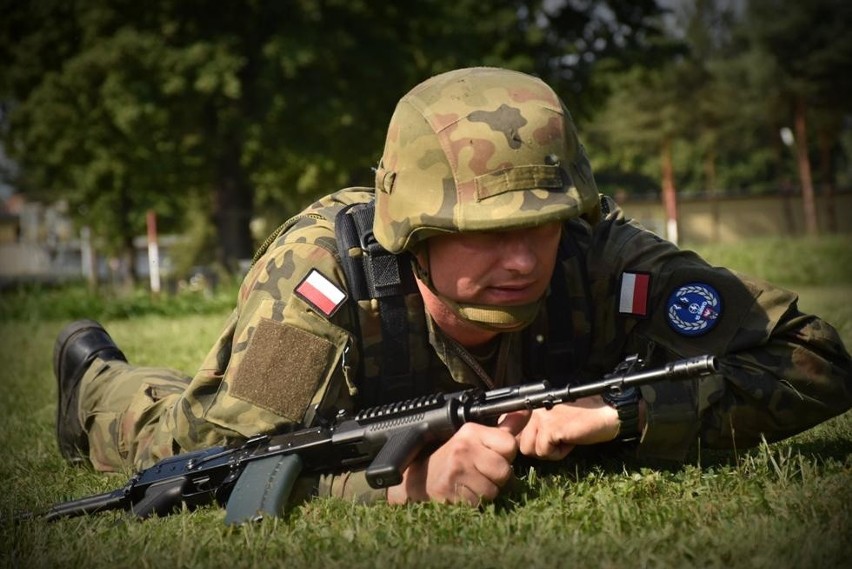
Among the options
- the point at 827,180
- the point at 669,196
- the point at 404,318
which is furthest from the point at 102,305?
the point at 827,180

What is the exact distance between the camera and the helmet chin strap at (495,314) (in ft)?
10.4

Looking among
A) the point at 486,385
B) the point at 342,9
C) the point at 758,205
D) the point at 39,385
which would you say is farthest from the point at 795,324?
the point at 758,205

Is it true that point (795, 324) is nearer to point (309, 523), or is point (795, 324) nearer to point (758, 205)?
point (309, 523)

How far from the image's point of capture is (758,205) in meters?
47.0

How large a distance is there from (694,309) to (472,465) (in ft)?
3.25

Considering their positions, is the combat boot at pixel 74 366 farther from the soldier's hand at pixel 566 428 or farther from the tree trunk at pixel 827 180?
the tree trunk at pixel 827 180

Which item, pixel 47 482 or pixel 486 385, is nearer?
pixel 486 385

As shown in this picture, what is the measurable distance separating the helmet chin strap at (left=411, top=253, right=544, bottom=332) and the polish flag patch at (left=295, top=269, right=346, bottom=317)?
0.32 metres

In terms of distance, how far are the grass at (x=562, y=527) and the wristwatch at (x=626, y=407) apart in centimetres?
17

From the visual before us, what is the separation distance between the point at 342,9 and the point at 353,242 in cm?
2029

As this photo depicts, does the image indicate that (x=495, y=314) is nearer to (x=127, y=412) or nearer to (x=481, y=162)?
(x=481, y=162)

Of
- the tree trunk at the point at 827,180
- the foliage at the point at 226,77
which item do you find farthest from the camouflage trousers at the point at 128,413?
the tree trunk at the point at 827,180

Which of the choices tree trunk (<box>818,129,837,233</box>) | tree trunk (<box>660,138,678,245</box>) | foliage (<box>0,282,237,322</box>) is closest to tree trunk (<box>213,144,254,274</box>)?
foliage (<box>0,282,237,322</box>)

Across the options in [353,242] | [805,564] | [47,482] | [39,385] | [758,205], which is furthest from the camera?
[758,205]
